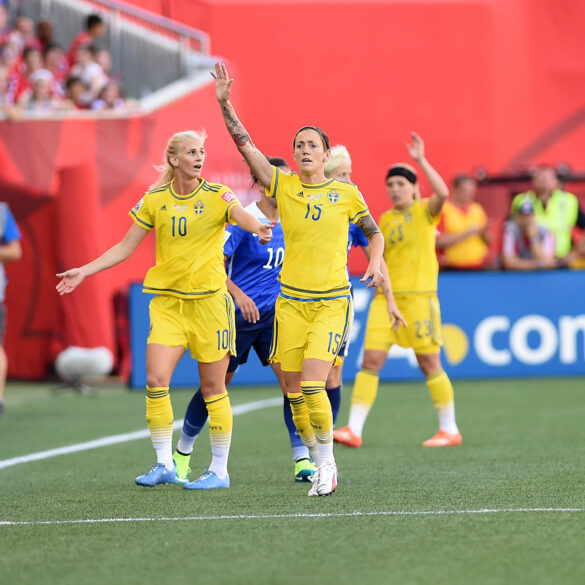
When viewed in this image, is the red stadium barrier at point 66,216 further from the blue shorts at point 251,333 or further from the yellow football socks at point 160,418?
the yellow football socks at point 160,418

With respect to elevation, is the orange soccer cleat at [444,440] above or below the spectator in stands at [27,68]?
below

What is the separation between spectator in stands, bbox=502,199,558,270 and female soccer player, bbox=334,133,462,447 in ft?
20.6

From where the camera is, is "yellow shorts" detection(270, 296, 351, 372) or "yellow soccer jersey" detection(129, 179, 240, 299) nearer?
"yellow shorts" detection(270, 296, 351, 372)

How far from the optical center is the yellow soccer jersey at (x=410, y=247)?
982 centimetres

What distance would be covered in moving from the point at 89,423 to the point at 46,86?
20.2 feet

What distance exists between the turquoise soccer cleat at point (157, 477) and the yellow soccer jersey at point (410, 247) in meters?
3.03

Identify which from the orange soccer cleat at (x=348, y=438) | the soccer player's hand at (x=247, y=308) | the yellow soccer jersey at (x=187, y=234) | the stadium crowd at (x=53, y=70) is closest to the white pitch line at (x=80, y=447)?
the orange soccer cleat at (x=348, y=438)

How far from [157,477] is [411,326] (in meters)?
3.03

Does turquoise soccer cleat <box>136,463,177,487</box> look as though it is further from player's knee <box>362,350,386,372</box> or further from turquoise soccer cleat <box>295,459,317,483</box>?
player's knee <box>362,350,386,372</box>

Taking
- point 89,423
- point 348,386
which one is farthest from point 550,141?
point 89,423

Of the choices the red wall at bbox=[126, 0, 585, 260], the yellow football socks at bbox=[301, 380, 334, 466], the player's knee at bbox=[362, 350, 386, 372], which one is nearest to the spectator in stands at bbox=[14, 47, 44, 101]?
the red wall at bbox=[126, 0, 585, 260]

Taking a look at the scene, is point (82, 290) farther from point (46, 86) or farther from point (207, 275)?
point (207, 275)

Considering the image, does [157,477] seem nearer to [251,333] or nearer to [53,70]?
[251,333]

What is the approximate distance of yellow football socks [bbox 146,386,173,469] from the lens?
737cm
